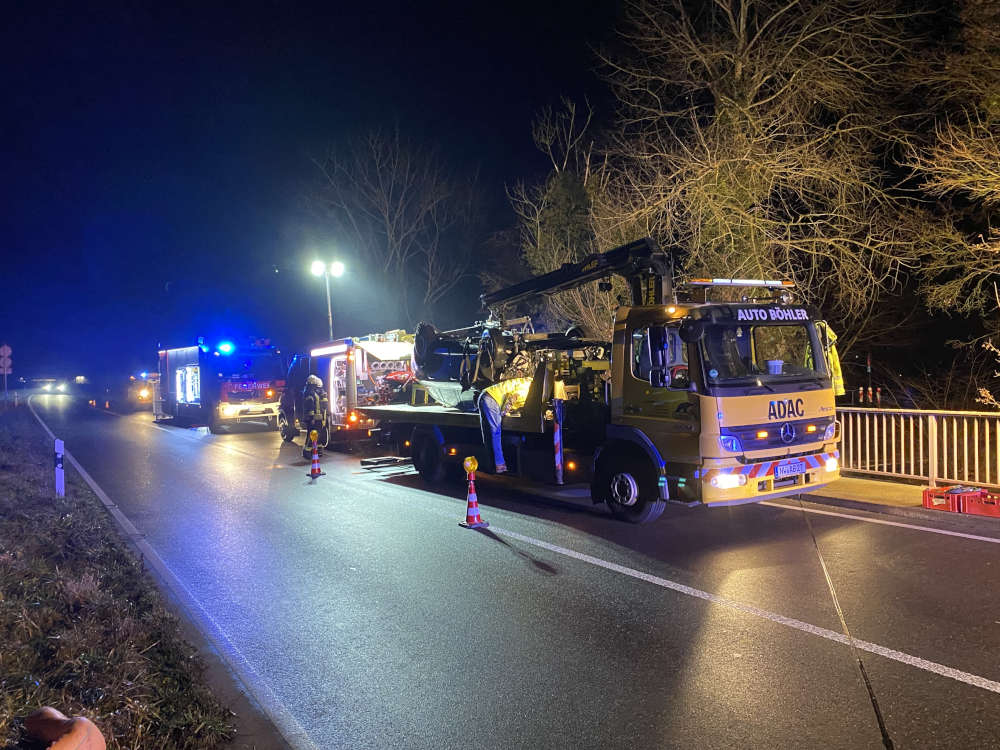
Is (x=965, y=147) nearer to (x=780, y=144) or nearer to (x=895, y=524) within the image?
(x=780, y=144)

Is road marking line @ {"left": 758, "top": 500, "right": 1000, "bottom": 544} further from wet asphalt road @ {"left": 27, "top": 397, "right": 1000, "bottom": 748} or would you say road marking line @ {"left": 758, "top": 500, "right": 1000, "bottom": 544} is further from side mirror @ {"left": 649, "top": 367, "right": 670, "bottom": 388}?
side mirror @ {"left": 649, "top": 367, "right": 670, "bottom": 388}

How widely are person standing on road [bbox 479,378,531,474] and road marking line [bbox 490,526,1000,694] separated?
2767mm

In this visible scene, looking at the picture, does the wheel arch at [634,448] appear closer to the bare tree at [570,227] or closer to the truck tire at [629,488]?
the truck tire at [629,488]

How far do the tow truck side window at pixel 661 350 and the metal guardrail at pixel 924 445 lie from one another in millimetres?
2942

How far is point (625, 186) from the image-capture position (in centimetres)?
1672

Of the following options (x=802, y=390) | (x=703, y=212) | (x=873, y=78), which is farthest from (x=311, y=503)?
(x=873, y=78)

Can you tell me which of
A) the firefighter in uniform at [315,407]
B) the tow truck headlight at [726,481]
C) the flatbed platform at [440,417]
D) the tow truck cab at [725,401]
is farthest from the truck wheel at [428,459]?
the firefighter in uniform at [315,407]

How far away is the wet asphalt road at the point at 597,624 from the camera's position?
4.00 meters

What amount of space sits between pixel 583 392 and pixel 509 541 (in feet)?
9.04

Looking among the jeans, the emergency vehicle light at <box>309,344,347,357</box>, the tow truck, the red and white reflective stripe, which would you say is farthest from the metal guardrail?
the tow truck

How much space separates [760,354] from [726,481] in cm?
174

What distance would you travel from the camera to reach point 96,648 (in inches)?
187

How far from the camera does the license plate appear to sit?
7953mm

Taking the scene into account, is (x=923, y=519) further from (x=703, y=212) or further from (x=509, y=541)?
(x=703, y=212)
